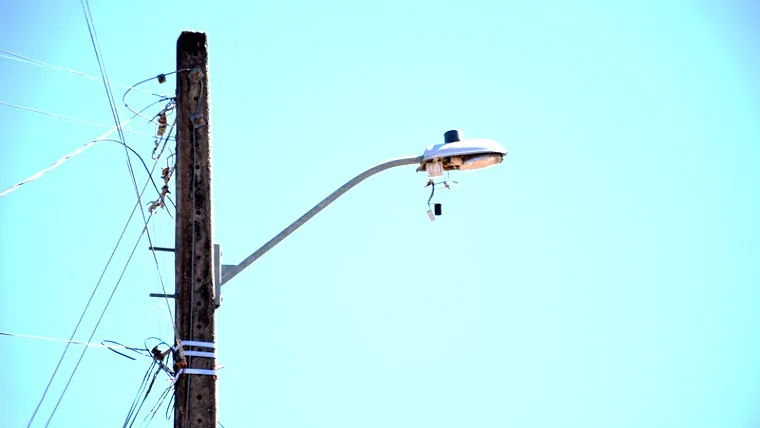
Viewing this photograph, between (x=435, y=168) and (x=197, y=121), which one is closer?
(x=197, y=121)

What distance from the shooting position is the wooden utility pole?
10.8 meters

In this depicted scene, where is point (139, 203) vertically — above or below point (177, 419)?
above

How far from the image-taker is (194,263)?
10945mm

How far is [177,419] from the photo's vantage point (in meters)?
10.8

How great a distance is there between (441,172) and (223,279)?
8.03 feet

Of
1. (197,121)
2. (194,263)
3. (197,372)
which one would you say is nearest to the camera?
(197,372)

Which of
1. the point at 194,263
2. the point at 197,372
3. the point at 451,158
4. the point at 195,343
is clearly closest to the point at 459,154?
the point at 451,158

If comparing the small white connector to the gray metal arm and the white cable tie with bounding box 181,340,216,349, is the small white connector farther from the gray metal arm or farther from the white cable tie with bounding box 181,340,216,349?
the white cable tie with bounding box 181,340,216,349

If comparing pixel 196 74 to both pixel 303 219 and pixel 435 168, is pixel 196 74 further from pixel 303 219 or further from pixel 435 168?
pixel 435 168

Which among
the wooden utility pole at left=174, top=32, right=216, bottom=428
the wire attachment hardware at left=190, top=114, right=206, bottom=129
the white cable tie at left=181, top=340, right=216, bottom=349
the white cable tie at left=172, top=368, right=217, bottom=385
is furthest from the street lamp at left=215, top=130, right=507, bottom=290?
the white cable tie at left=172, top=368, right=217, bottom=385

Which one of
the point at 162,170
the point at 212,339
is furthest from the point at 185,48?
the point at 212,339

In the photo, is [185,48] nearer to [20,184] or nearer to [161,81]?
[161,81]

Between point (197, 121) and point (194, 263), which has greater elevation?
point (197, 121)

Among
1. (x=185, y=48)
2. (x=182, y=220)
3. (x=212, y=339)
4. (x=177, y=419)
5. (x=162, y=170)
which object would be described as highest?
(x=185, y=48)
